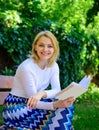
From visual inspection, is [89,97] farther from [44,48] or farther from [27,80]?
[27,80]

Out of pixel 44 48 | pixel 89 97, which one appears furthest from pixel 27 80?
pixel 89 97

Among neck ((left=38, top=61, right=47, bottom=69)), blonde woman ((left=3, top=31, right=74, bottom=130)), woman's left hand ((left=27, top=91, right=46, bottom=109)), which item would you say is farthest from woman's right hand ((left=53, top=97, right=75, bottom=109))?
neck ((left=38, top=61, right=47, bottom=69))

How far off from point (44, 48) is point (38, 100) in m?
0.54

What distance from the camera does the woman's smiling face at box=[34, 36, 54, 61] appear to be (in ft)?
13.1

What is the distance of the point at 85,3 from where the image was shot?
13.9m

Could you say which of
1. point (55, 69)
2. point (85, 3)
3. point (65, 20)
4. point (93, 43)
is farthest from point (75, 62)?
point (55, 69)

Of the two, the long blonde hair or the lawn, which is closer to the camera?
the long blonde hair

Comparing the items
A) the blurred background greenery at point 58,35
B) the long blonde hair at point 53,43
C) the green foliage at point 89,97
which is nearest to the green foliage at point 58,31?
the blurred background greenery at point 58,35

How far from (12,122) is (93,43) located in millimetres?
8224

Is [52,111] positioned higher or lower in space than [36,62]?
lower

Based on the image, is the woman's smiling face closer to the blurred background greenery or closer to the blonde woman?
the blonde woman

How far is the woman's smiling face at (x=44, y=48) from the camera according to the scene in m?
4.00

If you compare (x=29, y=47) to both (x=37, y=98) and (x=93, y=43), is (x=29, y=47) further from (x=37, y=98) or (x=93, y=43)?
(x=37, y=98)

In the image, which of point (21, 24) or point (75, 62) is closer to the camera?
point (21, 24)
